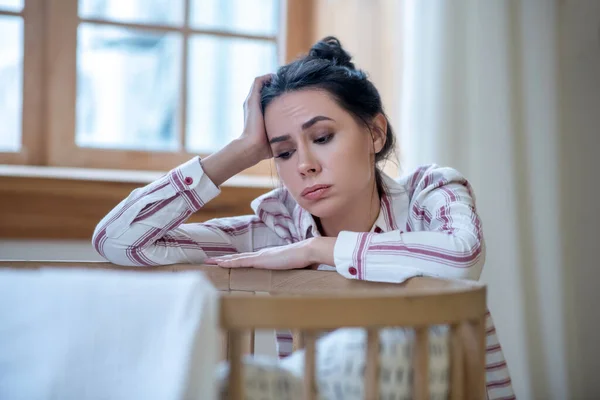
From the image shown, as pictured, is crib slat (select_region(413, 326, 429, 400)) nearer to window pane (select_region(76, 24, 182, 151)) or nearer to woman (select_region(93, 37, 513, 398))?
woman (select_region(93, 37, 513, 398))

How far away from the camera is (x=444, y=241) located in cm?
104

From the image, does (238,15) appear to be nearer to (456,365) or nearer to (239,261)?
(239,261)

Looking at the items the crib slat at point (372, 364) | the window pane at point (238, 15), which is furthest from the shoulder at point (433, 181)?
the window pane at point (238, 15)

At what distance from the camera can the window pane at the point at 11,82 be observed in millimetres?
1754

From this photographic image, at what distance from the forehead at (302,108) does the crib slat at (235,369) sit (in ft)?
2.01

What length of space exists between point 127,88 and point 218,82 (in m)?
0.24

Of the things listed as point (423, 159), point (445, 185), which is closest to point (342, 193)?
point (445, 185)

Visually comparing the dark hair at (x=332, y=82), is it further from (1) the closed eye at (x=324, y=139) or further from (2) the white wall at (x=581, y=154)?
(2) the white wall at (x=581, y=154)

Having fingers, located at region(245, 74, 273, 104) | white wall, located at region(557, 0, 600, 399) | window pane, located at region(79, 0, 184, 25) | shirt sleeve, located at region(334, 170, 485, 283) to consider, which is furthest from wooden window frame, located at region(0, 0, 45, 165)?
white wall, located at region(557, 0, 600, 399)

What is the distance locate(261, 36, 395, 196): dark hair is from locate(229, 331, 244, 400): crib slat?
0.67 m

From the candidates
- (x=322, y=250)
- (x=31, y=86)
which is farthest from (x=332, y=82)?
(x=31, y=86)

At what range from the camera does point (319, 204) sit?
1.17 metres

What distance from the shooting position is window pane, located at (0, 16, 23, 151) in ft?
5.75

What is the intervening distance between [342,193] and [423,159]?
452 mm
